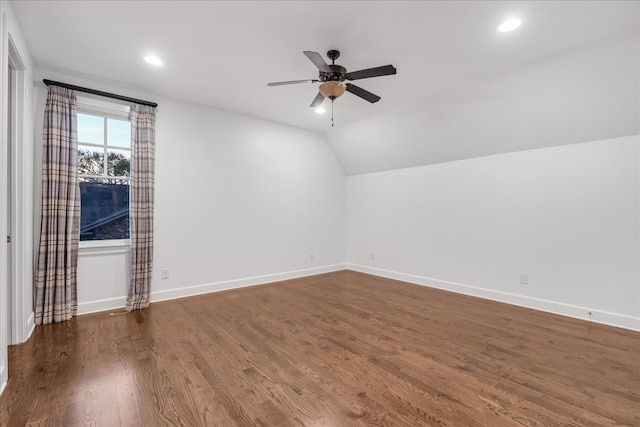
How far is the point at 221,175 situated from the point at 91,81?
5.98 ft

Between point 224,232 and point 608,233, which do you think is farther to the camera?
point 224,232

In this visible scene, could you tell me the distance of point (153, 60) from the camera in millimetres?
2957

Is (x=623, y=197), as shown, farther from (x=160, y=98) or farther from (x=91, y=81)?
(x=91, y=81)

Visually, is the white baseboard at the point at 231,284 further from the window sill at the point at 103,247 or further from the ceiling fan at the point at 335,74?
the ceiling fan at the point at 335,74

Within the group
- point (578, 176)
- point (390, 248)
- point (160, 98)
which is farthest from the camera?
point (390, 248)

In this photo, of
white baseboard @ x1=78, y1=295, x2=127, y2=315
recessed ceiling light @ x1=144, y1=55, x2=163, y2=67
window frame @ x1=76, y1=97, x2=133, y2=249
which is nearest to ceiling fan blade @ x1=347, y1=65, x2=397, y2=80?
recessed ceiling light @ x1=144, y1=55, x2=163, y2=67

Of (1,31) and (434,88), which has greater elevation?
(434,88)

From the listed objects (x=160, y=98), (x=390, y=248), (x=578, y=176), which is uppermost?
(x=160, y=98)

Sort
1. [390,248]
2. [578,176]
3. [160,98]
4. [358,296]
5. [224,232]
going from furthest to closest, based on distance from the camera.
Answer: [390,248] < [224,232] < [358,296] < [160,98] < [578,176]

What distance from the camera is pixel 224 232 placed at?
439 cm

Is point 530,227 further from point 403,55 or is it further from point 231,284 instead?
point 231,284

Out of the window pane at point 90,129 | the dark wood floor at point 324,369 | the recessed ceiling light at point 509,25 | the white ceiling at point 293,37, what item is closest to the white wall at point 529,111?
the white ceiling at point 293,37

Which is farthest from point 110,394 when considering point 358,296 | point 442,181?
point 442,181

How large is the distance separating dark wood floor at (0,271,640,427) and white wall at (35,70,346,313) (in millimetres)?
618
